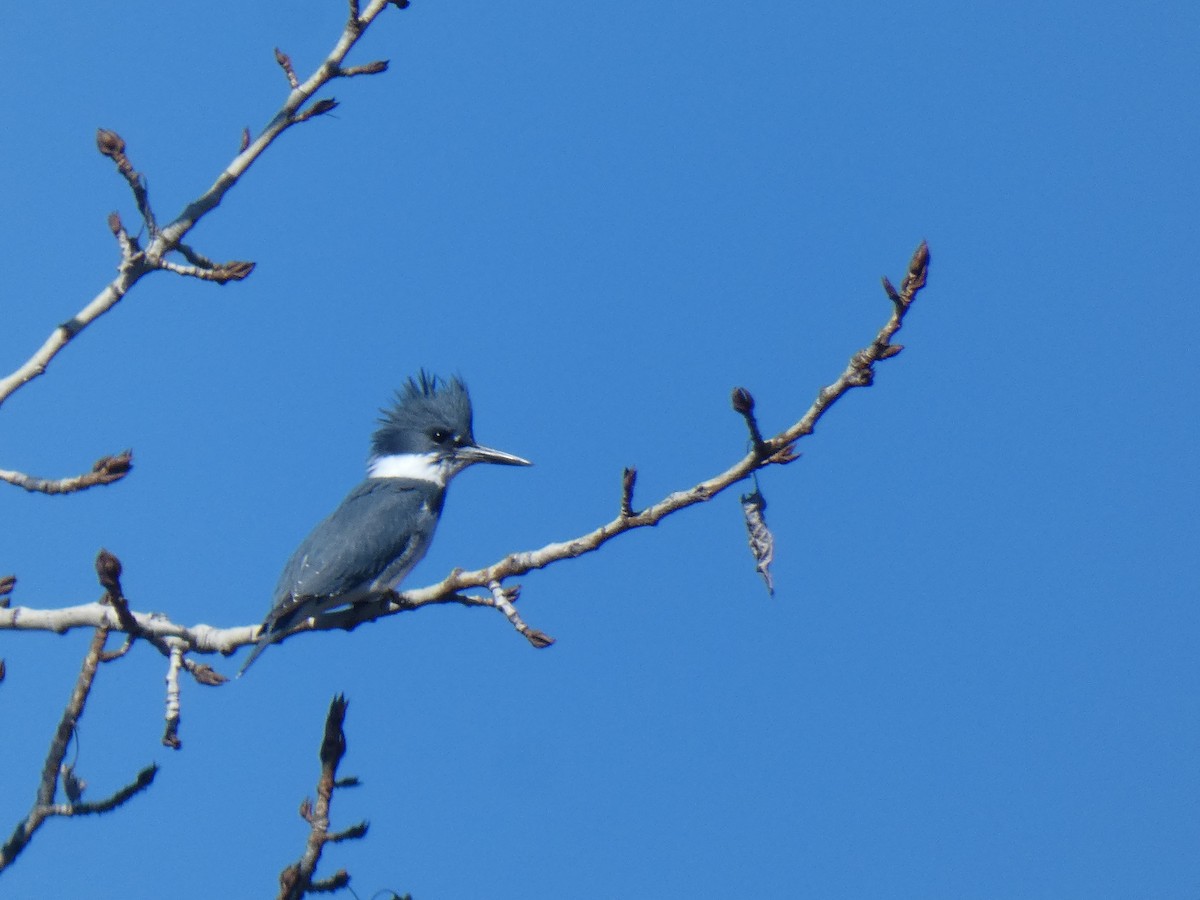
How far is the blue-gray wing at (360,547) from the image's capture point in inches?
203

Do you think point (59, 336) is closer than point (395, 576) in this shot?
Yes

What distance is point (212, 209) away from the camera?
157 inches

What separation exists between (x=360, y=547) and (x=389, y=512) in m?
0.40

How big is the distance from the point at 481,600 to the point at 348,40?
69.6 inches

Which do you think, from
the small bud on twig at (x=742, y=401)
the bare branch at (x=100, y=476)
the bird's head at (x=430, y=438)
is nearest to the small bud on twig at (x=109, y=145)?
the bare branch at (x=100, y=476)

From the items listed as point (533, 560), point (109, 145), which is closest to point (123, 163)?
point (109, 145)

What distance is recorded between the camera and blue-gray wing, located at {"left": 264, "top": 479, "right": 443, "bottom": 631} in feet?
16.9

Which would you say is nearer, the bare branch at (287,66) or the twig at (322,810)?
the twig at (322,810)

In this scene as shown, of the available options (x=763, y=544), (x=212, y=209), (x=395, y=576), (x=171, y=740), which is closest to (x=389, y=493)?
(x=395, y=576)

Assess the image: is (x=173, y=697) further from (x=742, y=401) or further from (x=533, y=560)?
(x=742, y=401)

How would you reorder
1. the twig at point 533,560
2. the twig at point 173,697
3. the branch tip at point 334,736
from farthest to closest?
the twig at point 173,697, the twig at point 533,560, the branch tip at point 334,736

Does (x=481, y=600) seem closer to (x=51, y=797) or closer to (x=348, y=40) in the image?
(x=51, y=797)

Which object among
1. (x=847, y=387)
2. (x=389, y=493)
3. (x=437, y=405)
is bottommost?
(x=847, y=387)

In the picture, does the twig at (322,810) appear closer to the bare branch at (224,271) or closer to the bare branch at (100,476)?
the bare branch at (100,476)
